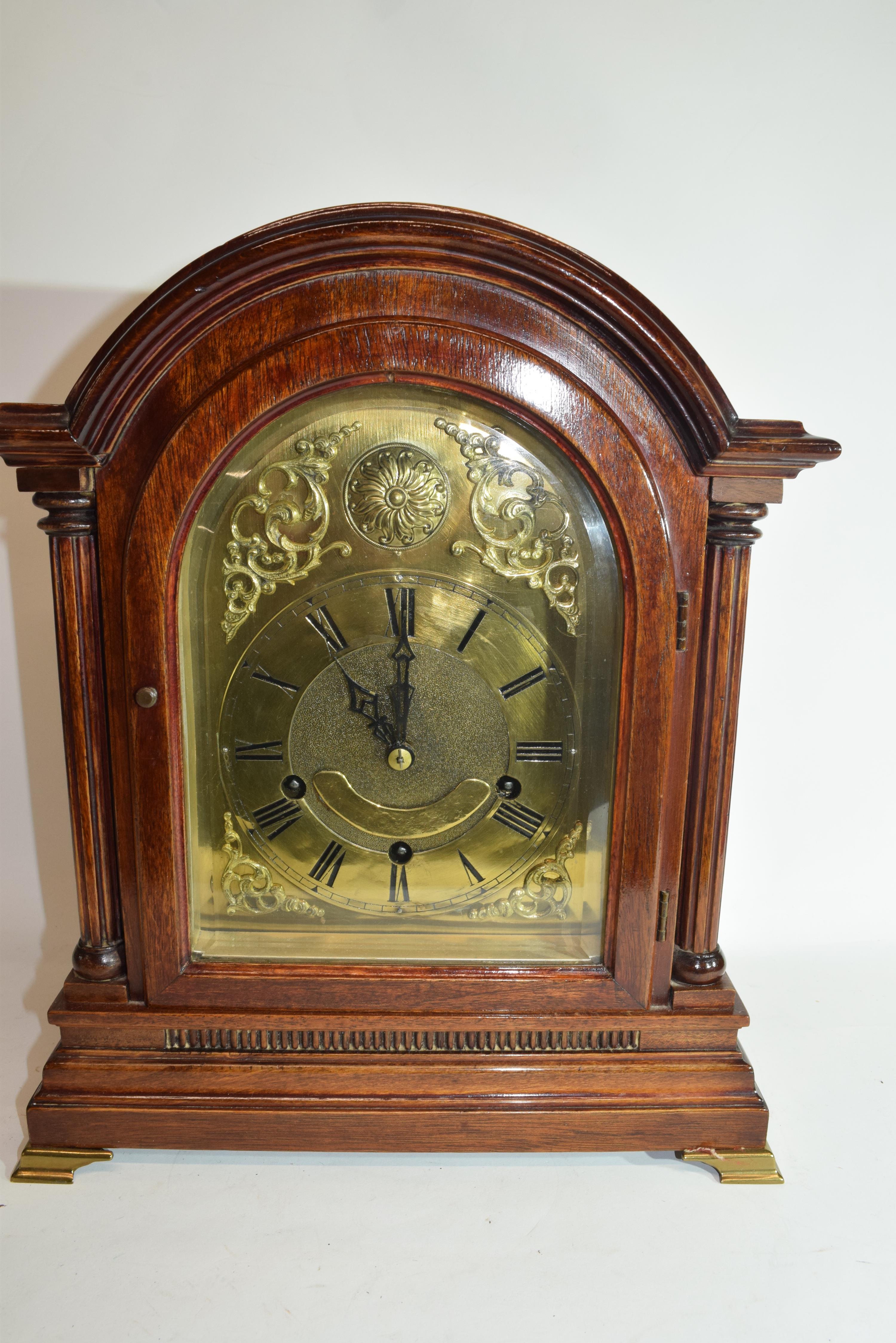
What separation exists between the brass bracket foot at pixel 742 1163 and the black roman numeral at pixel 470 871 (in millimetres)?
508

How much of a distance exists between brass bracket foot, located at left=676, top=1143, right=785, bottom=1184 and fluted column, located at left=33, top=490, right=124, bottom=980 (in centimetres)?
92

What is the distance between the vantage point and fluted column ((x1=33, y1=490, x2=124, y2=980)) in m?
1.29

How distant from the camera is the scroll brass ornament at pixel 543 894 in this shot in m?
1.45

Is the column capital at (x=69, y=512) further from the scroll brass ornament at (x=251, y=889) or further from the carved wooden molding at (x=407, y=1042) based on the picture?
the carved wooden molding at (x=407, y=1042)

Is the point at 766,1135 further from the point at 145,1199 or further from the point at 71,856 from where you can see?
the point at 71,856

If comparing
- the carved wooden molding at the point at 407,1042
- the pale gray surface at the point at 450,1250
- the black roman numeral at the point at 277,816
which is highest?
the black roman numeral at the point at 277,816

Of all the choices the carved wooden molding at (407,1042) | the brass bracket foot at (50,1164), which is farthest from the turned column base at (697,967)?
the brass bracket foot at (50,1164)

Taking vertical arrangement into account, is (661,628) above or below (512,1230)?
above

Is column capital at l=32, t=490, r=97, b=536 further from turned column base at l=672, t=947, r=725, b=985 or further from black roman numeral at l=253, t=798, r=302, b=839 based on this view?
turned column base at l=672, t=947, r=725, b=985

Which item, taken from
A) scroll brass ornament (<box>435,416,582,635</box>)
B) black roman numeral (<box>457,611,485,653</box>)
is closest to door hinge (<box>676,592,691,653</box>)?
scroll brass ornament (<box>435,416,582,635</box>)

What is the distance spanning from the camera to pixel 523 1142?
1445 millimetres

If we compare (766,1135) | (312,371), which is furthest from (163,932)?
(766,1135)

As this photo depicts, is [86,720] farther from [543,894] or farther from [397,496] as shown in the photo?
[543,894]

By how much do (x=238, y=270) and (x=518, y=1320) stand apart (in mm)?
1363
